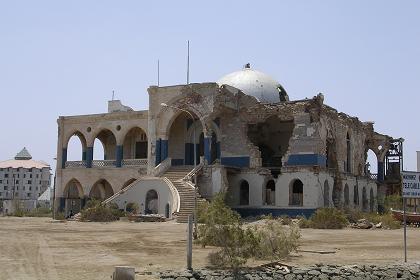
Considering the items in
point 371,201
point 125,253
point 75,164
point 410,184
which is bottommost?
point 125,253

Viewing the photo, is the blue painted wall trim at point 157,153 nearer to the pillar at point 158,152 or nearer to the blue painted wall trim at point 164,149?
the pillar at point 158,152

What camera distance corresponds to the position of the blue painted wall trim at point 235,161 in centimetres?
4356

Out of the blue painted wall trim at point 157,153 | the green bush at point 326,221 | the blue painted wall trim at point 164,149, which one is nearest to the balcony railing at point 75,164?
the blue painted wall trim at point 157,153

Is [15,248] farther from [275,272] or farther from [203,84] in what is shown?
[203,84]

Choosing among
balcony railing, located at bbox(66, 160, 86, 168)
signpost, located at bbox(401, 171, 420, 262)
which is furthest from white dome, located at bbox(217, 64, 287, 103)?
signpost, located at bbox(401, 171, 420, 262)

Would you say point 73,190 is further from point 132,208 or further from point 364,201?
point 364,201

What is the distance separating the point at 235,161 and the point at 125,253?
25.8 meters

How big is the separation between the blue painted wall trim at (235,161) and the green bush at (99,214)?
996cm

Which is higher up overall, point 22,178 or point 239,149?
point 239,149

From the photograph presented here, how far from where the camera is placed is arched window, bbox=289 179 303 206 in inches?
1636

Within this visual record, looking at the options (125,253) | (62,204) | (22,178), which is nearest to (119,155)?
(62,204)

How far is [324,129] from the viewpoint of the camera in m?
42.5

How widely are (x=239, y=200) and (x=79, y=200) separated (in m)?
18.2

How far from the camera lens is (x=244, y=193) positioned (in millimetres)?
44438
